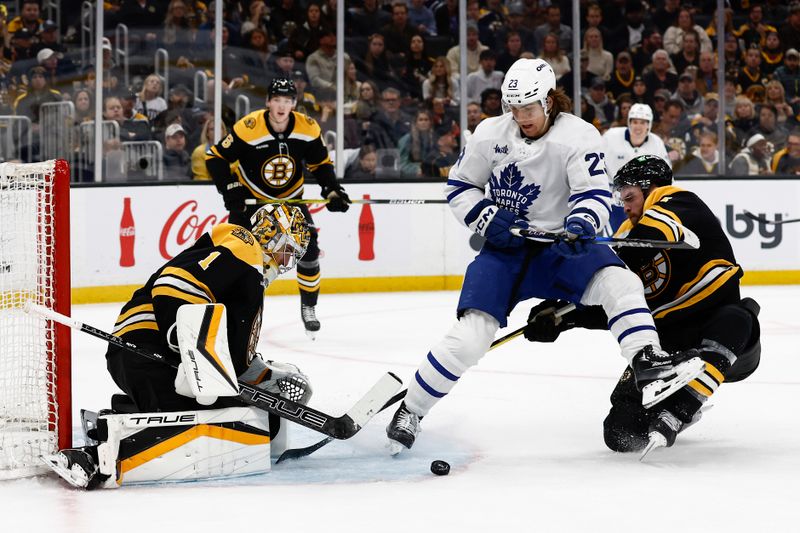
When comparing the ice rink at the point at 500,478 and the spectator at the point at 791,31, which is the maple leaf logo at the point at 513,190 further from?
the spectator at the point at 791,31

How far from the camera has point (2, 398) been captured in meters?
2.76

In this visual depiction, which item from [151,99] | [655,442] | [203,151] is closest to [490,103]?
[203,151]

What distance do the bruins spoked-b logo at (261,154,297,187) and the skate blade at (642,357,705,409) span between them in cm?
309

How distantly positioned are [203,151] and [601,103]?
2919 millimetres

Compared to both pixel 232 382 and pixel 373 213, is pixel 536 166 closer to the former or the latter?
pixel 232 382

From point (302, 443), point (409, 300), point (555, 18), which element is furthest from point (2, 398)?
point (555, 18)

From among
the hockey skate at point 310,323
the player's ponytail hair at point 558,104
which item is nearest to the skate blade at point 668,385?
the player's ponytail hair at point 558,104

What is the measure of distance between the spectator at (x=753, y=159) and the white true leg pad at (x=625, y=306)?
18.2ft

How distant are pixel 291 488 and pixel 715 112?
6.35m

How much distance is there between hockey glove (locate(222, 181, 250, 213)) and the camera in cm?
543

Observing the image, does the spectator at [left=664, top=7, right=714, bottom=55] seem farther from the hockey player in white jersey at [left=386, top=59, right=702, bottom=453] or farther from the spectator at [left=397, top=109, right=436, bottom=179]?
the hockey player in white jersey at [left=386, top=59, right=702, bottom=453]

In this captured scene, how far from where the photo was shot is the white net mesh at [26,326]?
8.96ft

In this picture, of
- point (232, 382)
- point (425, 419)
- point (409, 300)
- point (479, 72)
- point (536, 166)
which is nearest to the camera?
point (232, 382)

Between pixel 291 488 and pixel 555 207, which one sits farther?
pixel 555 207
